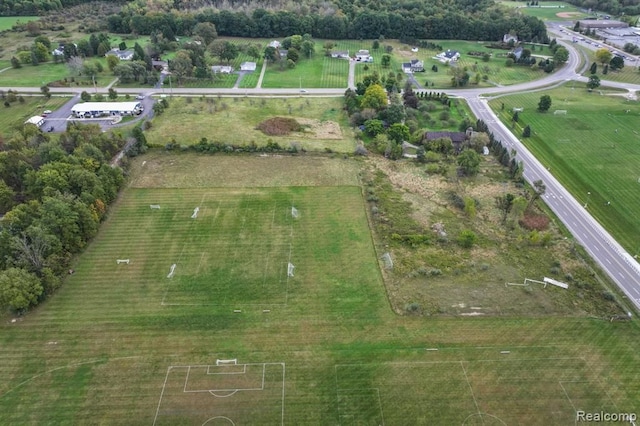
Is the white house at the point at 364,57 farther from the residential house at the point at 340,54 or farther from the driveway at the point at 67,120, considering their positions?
the driveway at the point at 67,120

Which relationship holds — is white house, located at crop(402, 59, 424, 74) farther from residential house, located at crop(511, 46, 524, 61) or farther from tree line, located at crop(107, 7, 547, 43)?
residential house, located at crop(511, 46, 524, 61)

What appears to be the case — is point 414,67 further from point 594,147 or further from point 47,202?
point 47,202

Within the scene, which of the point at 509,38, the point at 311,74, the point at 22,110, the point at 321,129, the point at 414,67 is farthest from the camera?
the point at 509,38

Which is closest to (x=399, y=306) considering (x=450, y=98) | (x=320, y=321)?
(x=320, y=321)

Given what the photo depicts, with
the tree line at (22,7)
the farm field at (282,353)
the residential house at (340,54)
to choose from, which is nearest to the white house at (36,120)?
the farm field at (282,353)

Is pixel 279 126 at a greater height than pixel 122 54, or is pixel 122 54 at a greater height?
pixel 122 54

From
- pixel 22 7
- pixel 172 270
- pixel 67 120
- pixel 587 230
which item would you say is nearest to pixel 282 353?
pixel 172 270
